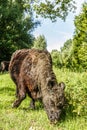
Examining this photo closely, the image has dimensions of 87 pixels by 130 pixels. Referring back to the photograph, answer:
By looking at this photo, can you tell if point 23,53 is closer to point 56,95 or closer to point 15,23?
point 56,95

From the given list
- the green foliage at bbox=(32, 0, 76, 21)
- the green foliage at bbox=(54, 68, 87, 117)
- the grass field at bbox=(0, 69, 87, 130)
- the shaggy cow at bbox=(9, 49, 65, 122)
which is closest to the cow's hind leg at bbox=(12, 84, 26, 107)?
the shaggy cow at bbox=(9, 49, 65, 122)

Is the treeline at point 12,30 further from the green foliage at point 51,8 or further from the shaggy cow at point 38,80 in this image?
the shaggy cow at point 38,80

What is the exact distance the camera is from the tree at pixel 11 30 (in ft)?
148

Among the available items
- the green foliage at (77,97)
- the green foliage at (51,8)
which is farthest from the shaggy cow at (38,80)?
the green foliage at (51,8)

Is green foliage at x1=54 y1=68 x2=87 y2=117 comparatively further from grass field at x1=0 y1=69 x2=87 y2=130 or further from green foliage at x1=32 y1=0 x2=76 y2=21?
green foliage at x1=32 y1=0 x2=76 y2=21

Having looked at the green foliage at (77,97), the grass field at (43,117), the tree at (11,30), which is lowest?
the grass field at (43,117)

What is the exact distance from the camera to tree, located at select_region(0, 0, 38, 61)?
45156 mm

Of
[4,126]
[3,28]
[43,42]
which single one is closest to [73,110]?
[4,126]

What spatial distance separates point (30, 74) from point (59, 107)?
210 centimetres

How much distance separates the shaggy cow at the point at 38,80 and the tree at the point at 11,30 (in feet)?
106

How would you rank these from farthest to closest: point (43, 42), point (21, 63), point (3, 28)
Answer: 1. point (43, 42)
2. point (3, 28)
3. point (21, 63)

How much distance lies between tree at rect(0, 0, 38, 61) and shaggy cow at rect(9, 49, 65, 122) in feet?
106

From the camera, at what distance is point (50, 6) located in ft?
112

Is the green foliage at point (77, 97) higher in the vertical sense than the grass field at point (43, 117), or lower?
higher
